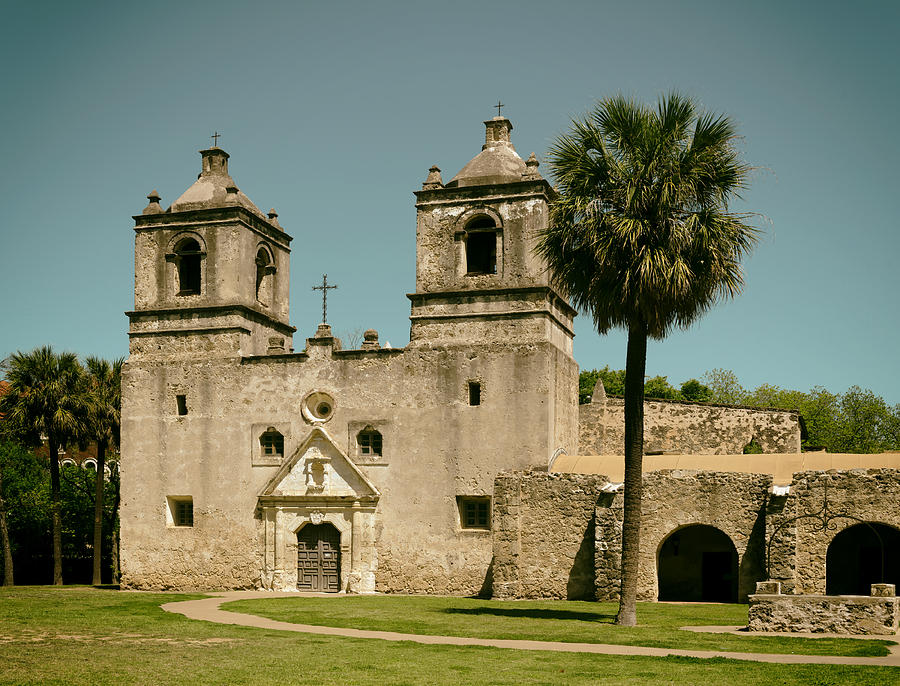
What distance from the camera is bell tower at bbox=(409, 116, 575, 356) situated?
1190 inches

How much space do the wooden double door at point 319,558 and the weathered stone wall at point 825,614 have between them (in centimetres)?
1414

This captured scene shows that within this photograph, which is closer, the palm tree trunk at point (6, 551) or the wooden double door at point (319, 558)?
the wooden double door at point (319, 558)

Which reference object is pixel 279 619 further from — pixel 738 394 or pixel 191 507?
pixel 738 394

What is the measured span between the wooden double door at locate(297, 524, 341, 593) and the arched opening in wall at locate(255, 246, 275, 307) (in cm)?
798

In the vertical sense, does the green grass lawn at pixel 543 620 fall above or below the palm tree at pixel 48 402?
below

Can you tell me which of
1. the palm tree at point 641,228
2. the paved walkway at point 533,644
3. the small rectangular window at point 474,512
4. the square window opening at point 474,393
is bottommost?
the paved walkway at point 533,644

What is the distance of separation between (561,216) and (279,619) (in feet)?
32.7

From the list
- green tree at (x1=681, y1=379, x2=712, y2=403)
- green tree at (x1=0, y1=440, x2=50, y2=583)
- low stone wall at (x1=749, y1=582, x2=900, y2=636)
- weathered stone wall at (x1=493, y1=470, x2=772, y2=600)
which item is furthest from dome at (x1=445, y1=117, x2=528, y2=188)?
green tree at (x1=681, y1=379, x2=712, y2=403)

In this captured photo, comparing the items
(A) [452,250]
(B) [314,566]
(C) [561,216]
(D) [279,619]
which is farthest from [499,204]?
(D) [279,619]

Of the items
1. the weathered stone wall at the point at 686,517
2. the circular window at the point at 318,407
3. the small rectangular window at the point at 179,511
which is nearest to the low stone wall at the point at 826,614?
the weathered stone wall at the point at 686,517

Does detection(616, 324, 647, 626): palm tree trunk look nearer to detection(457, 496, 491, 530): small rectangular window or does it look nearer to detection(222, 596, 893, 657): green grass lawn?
detection(222, 596, 893, 657): green grass lawn

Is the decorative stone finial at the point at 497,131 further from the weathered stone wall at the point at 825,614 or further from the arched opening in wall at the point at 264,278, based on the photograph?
the weathered stone wall at the point at 825,614

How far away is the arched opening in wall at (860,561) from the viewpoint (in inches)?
1102

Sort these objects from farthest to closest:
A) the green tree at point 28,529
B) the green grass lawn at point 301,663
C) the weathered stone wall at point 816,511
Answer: the green tree at point 28,529 < the weathered stone wall at point 816,511 < the green grass lawn at point 301,663
